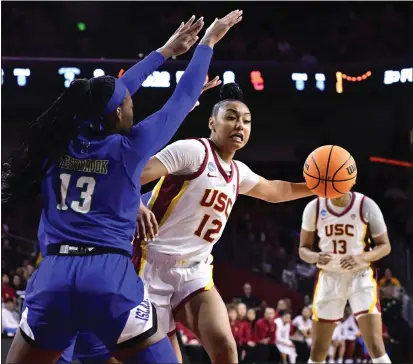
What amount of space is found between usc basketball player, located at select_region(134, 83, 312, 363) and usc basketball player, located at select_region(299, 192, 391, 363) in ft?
8.48

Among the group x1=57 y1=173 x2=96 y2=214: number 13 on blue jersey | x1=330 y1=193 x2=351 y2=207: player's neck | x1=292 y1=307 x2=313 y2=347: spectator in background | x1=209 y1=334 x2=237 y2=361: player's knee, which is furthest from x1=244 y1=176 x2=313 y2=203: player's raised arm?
x1=292 y1=307 x2=313 y2=347: spectator in background

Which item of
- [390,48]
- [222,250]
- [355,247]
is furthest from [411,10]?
[355,247]

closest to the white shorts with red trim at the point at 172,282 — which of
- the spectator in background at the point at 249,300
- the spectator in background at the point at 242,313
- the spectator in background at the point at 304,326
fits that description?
the spectator in background at the point at 242,313

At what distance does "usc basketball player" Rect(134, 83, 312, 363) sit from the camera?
15.2 feet

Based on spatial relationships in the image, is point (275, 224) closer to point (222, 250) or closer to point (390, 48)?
point (222, 250)

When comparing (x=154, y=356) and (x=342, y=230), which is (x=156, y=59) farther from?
(x=342, y=230)

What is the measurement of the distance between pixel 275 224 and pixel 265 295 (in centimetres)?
150

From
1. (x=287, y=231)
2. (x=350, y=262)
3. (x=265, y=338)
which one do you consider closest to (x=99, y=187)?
(x=350, y=262)

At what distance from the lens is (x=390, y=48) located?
14016mm

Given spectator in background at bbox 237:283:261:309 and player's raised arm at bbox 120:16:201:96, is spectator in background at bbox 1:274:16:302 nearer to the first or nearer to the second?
spectator in background at bbox 237:283:261:309

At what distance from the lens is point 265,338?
11484 mm

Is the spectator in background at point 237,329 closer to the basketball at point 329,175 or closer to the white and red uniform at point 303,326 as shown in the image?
the white and red uniform at point 303,326

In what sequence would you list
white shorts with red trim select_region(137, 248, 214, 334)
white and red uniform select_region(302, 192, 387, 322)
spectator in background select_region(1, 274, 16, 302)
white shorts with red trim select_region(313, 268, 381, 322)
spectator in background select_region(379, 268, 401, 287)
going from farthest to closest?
spectator in background select_region(379, 268, 401, 287) → spectator in background select_region(1, 274, 16, 302) → white and red uniform select_region(302, 192, 387, 322) → white shorts with red trim select_region(313, 268, 381, 322) → white shorts with red trim select_region(137, 248, 214, 334)

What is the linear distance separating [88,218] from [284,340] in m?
8.59
